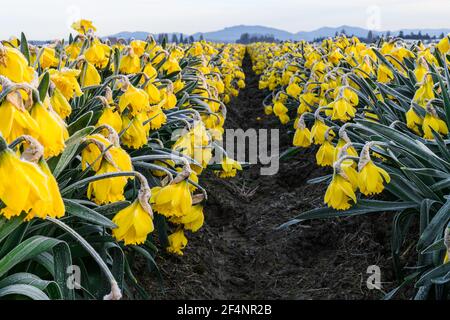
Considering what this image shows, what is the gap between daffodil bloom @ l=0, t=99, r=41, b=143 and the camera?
159 cm

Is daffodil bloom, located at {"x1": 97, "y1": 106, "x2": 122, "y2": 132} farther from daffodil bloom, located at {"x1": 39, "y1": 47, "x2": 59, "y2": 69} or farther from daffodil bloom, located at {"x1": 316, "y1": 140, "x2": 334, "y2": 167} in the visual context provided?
daffodil bloom, located at {"x1": 316, "y1": 140, "x2": 334, "y2": 167}

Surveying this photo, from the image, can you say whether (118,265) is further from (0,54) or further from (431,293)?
(431,293)

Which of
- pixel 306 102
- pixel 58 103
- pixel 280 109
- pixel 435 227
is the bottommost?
pixel 280 109

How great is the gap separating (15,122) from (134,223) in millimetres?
548

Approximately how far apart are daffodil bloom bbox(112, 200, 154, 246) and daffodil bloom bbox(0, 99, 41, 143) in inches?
18.3

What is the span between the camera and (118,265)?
2.29 meters

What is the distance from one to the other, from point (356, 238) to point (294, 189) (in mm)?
1768

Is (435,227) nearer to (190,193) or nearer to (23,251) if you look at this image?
→ (190,193)

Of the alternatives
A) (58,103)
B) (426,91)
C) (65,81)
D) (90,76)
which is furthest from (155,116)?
(426,91)

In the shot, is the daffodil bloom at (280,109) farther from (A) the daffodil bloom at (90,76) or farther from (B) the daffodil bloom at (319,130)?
(A) the daffodil bloom at (90,76)

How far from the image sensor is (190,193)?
2574 mm

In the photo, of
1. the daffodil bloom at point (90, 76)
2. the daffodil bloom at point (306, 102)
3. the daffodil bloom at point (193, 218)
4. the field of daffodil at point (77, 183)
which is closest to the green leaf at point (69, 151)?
the field of daffodil at point (77, 183)

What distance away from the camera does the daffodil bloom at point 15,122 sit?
1.59 meters

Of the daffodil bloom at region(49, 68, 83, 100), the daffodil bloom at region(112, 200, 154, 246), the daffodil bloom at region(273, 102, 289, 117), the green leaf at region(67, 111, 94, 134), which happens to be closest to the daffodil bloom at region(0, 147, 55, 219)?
the daffodil bloom at region(112, 200, 154, 246)
